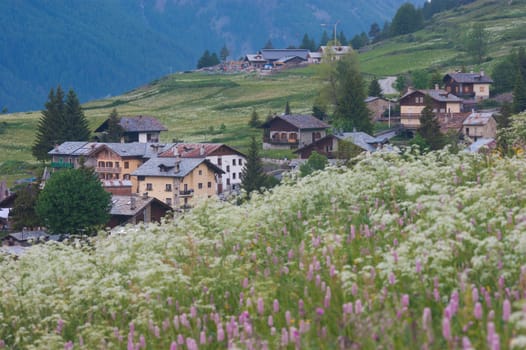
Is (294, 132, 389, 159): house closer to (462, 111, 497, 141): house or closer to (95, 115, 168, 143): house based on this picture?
(462, 111, 497, 141): house

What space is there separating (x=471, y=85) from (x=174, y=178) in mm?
53361

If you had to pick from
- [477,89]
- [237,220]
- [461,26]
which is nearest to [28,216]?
[237,220]

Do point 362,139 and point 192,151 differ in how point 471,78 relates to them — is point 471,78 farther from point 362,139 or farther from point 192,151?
point 192,151

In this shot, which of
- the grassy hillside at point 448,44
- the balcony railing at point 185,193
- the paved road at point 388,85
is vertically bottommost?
the balcony railing at point 185,193

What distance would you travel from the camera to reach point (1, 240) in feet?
204

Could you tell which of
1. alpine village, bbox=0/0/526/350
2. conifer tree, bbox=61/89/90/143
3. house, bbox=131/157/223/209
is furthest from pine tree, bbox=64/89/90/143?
alpine village, bbox=0/0/526/350

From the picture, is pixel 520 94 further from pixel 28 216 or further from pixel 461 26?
pixel 461 26

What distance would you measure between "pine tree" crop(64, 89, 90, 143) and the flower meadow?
98.8 meters

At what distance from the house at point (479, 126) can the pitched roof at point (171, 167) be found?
29904 millimetres

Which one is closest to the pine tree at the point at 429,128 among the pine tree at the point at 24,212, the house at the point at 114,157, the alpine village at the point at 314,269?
the house at the point at 114,157

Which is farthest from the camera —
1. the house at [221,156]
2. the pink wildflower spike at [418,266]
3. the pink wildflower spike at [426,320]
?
the house at [221,156]

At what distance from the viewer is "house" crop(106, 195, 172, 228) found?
234 ft

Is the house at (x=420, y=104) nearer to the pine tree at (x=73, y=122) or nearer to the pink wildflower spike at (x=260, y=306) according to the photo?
the pine tree at (x=73, y=122)

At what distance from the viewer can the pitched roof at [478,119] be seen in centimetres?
9675
